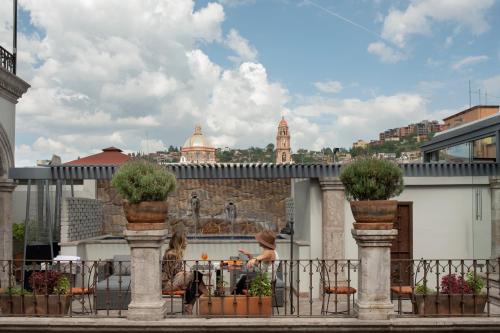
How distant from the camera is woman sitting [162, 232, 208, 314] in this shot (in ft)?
27.7

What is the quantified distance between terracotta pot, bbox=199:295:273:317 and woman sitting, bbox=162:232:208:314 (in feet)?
1.36

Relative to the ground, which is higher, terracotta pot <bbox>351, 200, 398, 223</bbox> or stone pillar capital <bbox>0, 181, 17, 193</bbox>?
stone pillar capital <bbox>0, 181, 17, 193</bbox>

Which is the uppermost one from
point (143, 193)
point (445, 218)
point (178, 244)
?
point (143, 193)

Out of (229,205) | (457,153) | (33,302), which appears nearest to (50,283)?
(33,302)

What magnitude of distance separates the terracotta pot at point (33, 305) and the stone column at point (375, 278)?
175 inches

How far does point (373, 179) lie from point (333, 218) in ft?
11.7

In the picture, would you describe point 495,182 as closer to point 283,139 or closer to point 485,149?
point 485,149

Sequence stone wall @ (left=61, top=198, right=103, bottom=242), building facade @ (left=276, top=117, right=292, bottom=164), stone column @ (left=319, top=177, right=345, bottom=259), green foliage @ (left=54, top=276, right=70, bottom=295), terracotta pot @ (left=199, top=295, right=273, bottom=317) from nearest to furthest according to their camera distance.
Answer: terracotta pot @ (left=199, top=295, right=273, bottom=317) → green foliage @ (left=54, top=276, right=70, bottom=295) → stone column @ (left=319, top=177, right=345, bottom=259) → stone wall @ (left=61, top=198, right=103, bottom=242) → building facade @ (left=276, top=117, right=292, bottom=164)

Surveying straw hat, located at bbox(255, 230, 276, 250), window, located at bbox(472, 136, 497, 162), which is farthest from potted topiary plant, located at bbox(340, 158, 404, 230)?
window, located at bbox(472, 136, 497, 162)

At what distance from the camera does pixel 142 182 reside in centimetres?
761

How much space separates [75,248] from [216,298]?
5.32 meters

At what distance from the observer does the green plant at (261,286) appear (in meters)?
8.09

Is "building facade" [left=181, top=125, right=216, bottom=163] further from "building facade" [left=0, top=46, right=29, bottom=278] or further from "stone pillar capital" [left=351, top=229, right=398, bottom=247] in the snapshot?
"stone pillar capital" [left=351, top=229, right=398, bottom=247]

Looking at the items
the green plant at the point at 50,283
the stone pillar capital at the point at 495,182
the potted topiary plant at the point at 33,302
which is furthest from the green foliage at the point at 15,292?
the stone pillar capital at the point at 495,182
